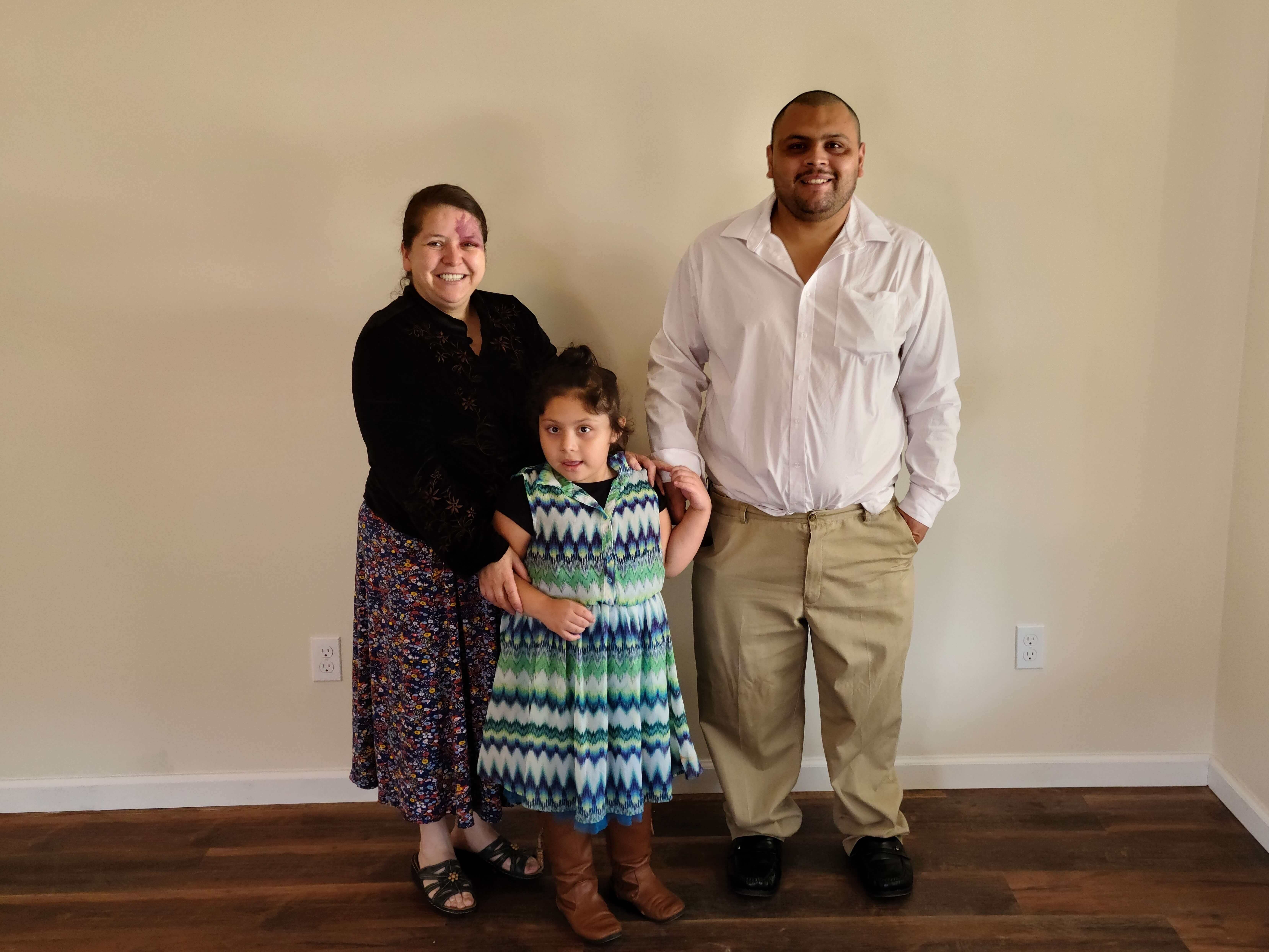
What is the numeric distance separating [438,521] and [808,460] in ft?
2.48

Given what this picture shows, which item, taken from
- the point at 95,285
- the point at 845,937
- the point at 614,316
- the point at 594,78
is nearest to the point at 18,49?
the point at 95,285

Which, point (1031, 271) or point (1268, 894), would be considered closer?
point (1268, 894)

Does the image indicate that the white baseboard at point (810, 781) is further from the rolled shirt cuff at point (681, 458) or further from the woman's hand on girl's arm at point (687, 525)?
the rolled shirt cuff at point (681, 458)

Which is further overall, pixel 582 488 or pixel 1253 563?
pixel 1253 563

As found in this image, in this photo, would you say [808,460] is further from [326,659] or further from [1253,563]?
[326,659]

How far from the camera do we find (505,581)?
1.71m

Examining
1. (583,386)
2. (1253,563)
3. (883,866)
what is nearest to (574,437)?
(583,386)

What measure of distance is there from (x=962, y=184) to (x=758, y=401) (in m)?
0.78

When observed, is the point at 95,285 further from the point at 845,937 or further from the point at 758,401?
the point at 845,937

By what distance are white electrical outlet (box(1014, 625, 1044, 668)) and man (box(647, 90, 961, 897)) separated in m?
0.44

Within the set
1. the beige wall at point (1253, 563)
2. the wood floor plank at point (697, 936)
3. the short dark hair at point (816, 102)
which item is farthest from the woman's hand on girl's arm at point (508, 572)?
the beige wall at point (1253, 563)

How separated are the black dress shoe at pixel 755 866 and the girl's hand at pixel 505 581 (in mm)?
772

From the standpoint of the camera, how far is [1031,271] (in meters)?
2.15

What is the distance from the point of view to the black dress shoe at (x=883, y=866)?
6.23 feet
